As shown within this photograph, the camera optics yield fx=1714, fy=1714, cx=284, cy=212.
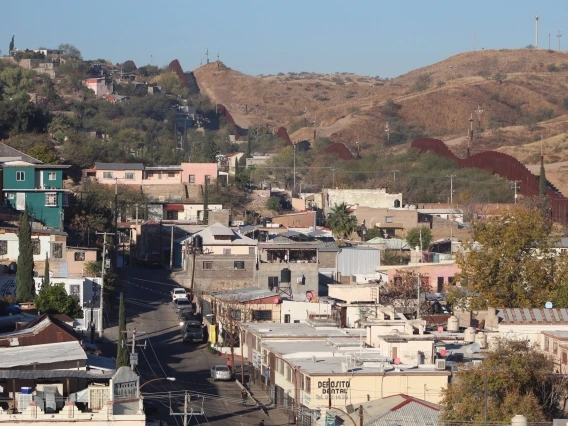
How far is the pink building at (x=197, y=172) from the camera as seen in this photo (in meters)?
83.2

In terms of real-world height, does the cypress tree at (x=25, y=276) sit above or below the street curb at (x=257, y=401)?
above

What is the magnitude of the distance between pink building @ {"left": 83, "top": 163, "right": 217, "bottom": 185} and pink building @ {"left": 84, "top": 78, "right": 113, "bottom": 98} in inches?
2089

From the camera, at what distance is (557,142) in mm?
127250

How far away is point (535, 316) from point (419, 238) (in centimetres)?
2507

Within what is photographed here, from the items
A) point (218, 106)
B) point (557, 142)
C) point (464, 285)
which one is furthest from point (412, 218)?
point (218, 106)

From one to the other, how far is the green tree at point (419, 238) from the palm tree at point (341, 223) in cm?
273

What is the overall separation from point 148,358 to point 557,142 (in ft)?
287

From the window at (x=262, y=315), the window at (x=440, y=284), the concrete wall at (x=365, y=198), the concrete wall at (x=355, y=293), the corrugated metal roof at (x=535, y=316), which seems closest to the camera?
the corrugated metal roof at (x=535, y=316)

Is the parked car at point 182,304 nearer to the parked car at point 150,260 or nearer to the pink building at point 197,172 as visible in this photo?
the parked car at point 150,260

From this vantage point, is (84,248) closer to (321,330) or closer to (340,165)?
(321,330)

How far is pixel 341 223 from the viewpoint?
7206cm

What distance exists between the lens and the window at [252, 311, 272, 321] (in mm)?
49150

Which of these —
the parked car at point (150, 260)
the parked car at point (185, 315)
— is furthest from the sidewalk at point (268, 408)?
the parked car at point (150, 260)

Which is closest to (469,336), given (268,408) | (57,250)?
(268,408)
